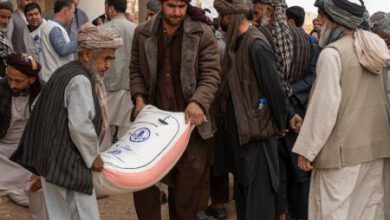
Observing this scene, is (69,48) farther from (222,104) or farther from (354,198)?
(354,198)

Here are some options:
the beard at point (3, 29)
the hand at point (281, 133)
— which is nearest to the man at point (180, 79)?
the hand at point (281, 133)

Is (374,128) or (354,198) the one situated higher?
(374,128)

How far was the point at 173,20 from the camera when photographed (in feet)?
12.9

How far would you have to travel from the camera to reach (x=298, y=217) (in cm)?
491

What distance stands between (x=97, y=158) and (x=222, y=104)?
1.35 meters

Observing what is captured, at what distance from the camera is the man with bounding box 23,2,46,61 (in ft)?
20.7

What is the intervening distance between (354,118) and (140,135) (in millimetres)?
1348

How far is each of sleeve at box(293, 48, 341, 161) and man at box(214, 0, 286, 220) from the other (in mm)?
614

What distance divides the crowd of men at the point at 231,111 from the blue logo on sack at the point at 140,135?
Answer: 20 cm

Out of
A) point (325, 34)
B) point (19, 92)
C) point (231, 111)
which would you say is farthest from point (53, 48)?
point (325, 34)

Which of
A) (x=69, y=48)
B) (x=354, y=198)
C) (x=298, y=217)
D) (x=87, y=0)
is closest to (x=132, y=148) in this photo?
(x=354, y=198)

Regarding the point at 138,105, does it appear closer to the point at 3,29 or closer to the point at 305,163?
the point at 305,163

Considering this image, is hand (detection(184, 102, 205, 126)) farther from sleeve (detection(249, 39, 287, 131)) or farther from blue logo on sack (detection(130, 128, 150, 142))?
sleeve (detection(249, 39, 287, 131))

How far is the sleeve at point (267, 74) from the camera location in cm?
407
